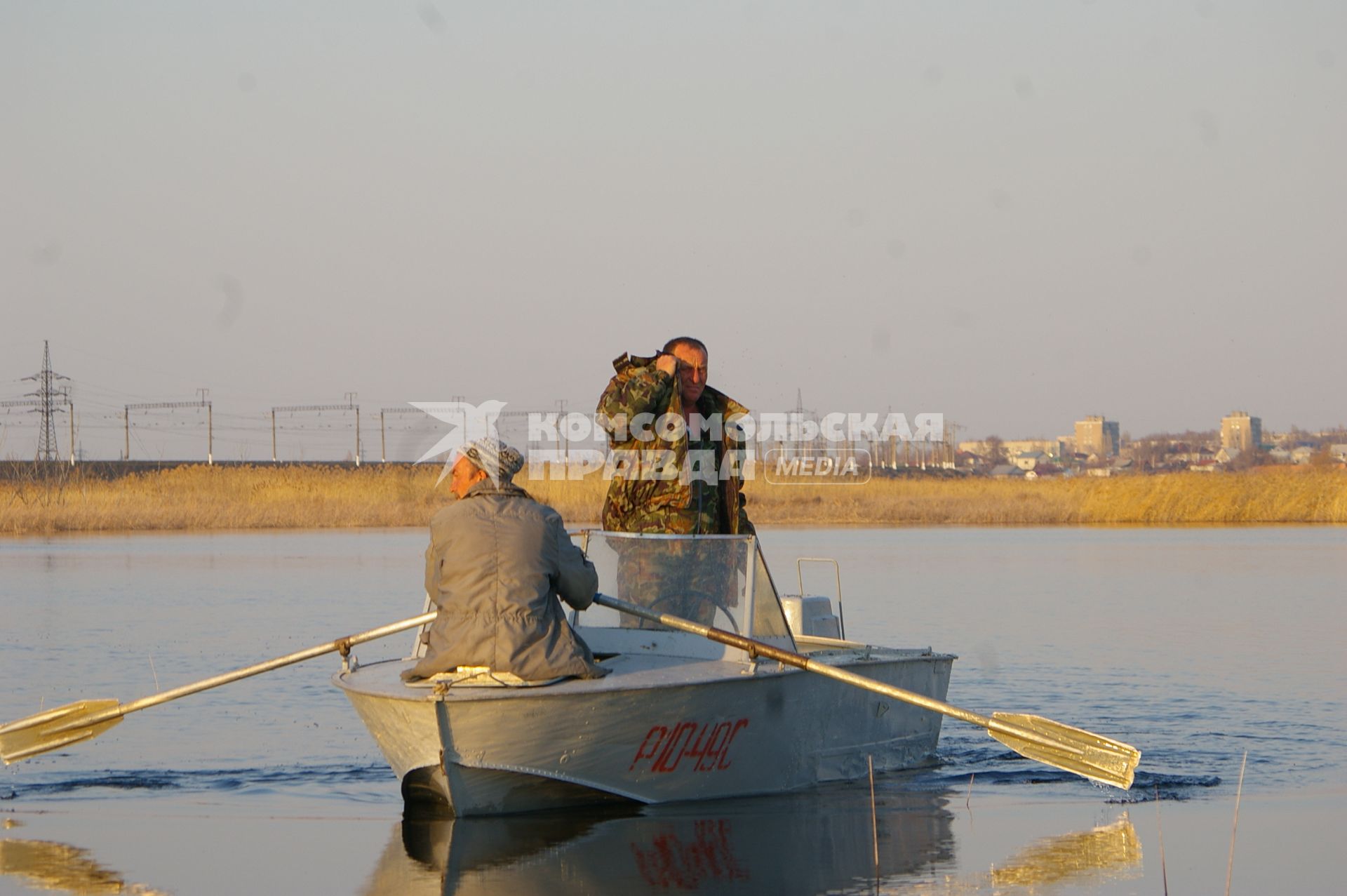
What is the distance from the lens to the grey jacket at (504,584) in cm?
783

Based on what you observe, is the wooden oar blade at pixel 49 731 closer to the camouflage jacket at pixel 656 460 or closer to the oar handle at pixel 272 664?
the oar handle at pixel 272 664

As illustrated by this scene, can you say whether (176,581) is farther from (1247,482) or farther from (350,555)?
(1247,482)

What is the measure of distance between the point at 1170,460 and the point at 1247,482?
235 feet

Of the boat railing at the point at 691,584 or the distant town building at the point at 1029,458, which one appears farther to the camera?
the distant town building at the point at 1029,458

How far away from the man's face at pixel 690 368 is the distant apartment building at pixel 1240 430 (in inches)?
6121

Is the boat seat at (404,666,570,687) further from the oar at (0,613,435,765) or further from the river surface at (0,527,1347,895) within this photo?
the oar at (0,613,435,765)

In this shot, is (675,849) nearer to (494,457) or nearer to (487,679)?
(487,679)

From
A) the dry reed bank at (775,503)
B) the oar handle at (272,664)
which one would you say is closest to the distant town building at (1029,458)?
the dry reed bank at (775,503)

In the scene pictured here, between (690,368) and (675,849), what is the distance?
292 centimetres

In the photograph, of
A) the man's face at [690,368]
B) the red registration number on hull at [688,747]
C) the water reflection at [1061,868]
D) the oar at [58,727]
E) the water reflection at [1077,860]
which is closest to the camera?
the water reflection at [1061,868]

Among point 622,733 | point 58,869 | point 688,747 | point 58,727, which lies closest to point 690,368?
point 688,747

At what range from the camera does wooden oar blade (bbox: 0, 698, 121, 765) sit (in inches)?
370

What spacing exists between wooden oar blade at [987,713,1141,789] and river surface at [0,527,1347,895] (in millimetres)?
316

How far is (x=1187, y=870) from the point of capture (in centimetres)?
757
